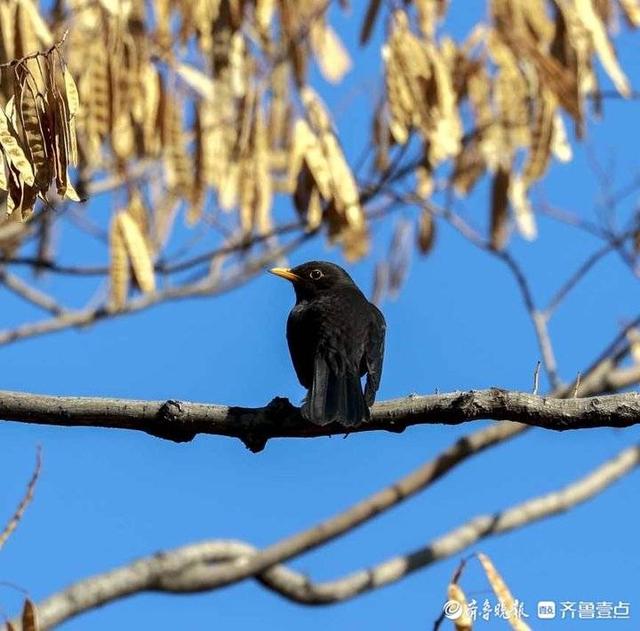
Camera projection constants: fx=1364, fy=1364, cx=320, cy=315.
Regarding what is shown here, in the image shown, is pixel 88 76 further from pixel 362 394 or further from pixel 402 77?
pixel 362 394

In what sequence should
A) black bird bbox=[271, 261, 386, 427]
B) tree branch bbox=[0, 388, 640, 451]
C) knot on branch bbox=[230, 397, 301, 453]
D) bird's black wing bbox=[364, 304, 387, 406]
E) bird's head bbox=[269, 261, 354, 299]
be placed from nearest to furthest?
tree branch bbox=[0, 388, 640, 451] < knot on branch bbox=[230, 397, 301, 453] < black bird bbox=[271, 261, 386, 427] < bird's black wing bbox=[364, 304, 387, 406] < bird's head bbox=[269, 261, 354, 299]

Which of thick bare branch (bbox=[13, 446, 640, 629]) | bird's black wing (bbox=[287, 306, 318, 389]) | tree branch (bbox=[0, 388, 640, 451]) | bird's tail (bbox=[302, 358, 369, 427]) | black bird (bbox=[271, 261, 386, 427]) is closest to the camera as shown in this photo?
tree branch (bbox=[0, 388, 640, 451])

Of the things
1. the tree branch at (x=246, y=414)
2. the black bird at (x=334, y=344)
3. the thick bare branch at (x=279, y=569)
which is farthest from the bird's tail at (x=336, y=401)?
the thick bare branch at (x=279, y=569)

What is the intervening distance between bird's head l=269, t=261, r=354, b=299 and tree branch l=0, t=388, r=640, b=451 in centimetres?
246

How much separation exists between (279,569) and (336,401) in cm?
404

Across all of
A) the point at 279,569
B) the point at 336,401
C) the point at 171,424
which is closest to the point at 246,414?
the point at 171,424

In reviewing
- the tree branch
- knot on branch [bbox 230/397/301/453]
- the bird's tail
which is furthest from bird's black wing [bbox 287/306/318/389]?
the tree branch

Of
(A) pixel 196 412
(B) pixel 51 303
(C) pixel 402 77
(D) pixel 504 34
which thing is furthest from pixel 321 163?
(B) pixel 51 303

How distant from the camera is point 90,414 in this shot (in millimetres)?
4336

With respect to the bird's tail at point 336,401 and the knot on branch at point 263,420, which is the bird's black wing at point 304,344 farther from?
the knot on branch at point 263,420

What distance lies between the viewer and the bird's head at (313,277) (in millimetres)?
6906

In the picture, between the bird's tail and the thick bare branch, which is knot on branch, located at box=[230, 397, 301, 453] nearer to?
the bird's tail

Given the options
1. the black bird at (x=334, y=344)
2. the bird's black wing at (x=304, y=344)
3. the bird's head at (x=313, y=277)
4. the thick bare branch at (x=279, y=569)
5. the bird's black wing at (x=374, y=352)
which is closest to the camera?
the black bird at (x=334, y=344)

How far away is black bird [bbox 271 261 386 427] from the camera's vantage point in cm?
495
